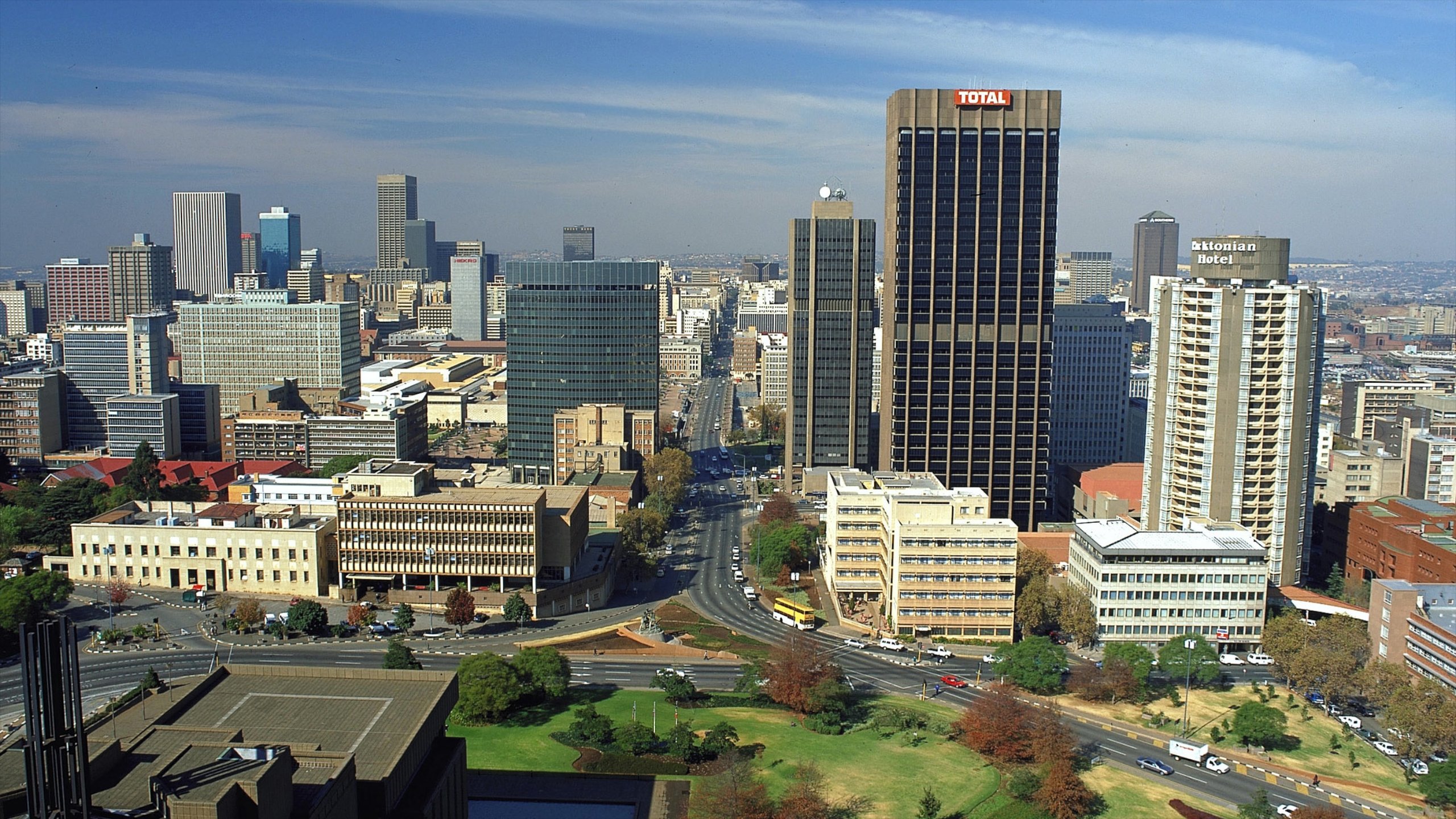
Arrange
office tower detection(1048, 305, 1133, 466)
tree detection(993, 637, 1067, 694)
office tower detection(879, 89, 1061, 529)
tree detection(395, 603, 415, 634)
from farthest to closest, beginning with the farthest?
office tower detection(1048, 305, 1133, 466) → office tower detection(879, 89, 1061, 529) → tree detection(395, 603, 415, 634) → tree detection(993, 637, 1067, 694)

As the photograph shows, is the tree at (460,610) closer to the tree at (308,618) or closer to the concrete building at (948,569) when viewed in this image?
the tree at (308,618)

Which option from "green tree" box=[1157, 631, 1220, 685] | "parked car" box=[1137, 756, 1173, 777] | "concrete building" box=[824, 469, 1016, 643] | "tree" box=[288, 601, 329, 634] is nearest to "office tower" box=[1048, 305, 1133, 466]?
"concrete building" box=[824, 469, 1016, 643]

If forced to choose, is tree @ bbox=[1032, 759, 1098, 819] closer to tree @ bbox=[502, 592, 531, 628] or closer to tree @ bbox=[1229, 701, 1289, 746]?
tree @ bbox=[1229, 701, 1289, 746]

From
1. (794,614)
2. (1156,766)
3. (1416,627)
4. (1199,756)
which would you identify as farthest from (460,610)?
(1416,627)

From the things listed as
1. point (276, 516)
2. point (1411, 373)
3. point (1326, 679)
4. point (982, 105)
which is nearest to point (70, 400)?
point (276, 516)

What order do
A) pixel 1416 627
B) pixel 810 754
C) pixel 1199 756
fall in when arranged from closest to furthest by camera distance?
pixel 810 754, pixel 1199 756, pixel 1416 627

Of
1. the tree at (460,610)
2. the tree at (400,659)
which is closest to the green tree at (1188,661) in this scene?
the tree at (460,610)

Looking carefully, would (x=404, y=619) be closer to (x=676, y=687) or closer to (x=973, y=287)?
(x=676, y=687)
